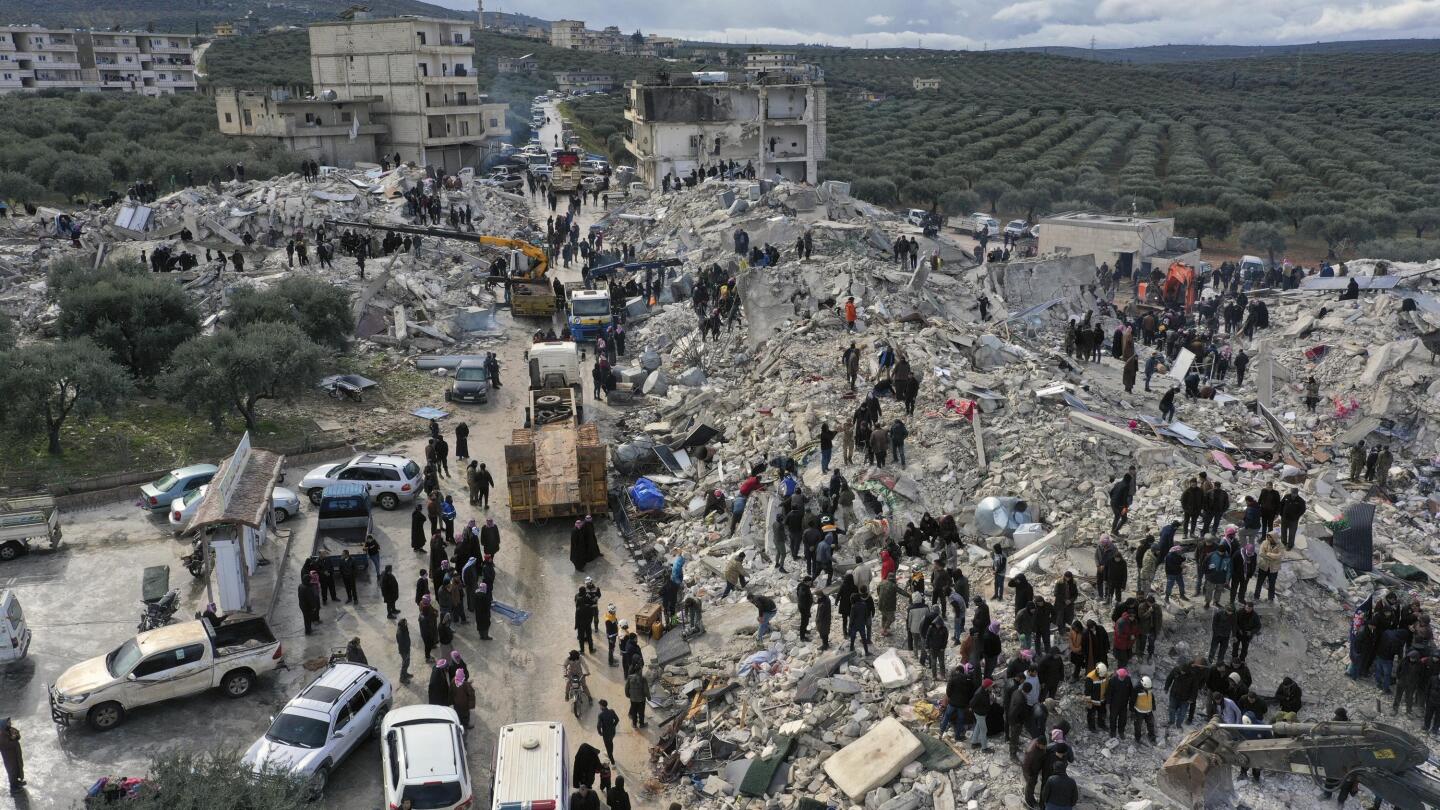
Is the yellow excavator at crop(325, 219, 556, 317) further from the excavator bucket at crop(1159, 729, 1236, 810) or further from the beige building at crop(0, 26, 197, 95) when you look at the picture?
the beige building at crop(0, 26, 197, 95)

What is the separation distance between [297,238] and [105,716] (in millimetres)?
28042

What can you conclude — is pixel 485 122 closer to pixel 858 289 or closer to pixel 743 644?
pixel 858 289

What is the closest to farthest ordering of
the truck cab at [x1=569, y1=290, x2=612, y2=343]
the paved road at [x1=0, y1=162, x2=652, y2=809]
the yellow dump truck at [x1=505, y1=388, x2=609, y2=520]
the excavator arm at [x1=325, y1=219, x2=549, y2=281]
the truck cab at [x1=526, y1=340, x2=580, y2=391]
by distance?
the paved road at [x1=0, y1=162, x2=652, y2=809] < the yellow dump truck at [x1=505, y1=388, x2=609, y2=520] < the truck cab at [x1=526, y1=340, x2=580, y2=391] < the truck cab at [x1=569, y1=290, x2=612, y2=343] < the excavator arm at [x1=325, y1=219, x2=549, y2=281]

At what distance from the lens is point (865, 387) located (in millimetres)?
23531

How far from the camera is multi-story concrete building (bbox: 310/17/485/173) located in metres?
60.8

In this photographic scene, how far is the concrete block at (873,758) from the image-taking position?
1242cm

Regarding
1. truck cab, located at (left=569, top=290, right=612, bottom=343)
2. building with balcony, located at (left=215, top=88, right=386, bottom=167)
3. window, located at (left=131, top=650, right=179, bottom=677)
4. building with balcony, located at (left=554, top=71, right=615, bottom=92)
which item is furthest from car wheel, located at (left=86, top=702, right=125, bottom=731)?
building with balcony, located at (left=554, top=71, right=615, bottom=92)

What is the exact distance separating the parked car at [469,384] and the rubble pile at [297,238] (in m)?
4.98

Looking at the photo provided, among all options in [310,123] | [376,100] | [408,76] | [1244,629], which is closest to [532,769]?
[1244,629]

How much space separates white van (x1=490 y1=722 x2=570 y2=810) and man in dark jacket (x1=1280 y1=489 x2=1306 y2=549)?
1048cm

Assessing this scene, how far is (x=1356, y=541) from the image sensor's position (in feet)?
53.2

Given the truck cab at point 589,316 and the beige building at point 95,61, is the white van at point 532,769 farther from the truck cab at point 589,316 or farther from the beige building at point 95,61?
the beige building at point 95,61

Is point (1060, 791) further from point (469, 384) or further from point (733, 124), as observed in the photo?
point (733, 124)

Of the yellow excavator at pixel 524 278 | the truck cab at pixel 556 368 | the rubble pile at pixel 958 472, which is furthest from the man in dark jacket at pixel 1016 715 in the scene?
the yellow excavator at pixel 524 278
